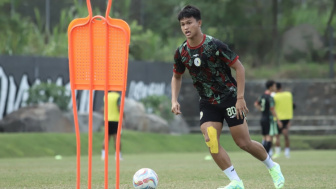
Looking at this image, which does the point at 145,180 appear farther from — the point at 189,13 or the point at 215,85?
the point at 189,13

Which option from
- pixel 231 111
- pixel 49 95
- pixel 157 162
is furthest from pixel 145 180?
pixel 49 95

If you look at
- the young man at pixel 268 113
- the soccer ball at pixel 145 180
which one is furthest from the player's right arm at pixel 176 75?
the young man at pixel 268 113

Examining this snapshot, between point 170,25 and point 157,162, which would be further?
point 170,25

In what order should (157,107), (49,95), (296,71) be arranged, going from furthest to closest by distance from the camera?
(296,71) → (157,107) → (49,95)

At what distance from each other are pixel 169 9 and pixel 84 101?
16.5 m

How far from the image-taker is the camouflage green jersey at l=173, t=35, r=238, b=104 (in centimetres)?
953

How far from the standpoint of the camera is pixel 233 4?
42.8m

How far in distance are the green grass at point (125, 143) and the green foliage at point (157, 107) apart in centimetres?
289

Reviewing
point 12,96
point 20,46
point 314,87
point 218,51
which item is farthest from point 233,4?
point 218,51

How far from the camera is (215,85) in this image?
9734mm

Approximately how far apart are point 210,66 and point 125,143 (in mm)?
18597

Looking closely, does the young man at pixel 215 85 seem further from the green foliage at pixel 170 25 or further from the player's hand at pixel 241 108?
the green foliage at pixel 170 25

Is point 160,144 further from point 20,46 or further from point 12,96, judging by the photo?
point 20,46

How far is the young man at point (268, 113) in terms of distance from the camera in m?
22.3
